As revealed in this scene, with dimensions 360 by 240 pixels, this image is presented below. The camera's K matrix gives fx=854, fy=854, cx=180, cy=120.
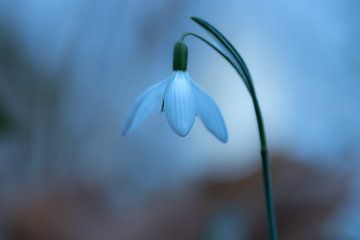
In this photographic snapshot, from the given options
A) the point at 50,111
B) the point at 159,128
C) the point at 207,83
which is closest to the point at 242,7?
the point at 207,83

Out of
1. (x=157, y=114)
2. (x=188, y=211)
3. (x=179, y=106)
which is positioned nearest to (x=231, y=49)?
(x=179, y=106)

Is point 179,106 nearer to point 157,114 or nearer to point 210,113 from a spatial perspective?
point 210,113

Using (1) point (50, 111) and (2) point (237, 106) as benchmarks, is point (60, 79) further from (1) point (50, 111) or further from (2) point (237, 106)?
(2) point (237, 106)

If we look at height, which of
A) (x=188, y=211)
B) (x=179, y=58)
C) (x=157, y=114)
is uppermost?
(x=179, y=58)

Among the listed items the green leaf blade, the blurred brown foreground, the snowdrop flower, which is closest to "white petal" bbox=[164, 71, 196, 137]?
the snowdrop flower

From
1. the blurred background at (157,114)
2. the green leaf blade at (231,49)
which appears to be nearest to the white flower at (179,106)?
the green leaf blade at (231,49)

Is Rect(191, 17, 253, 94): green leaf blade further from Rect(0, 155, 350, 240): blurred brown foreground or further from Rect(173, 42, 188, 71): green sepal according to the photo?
Rect(0, 155, 350, 240): blurred brown foreground
